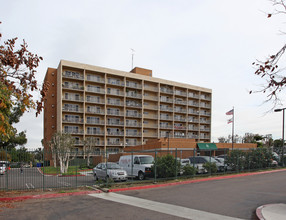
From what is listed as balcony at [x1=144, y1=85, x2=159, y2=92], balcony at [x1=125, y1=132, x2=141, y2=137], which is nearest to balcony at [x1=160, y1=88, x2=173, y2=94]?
balcony at [x1=144, y1=85, x2=159, y2=92]

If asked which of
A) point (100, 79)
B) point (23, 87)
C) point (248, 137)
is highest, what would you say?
point (100, 79)

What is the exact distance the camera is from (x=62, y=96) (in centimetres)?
5659

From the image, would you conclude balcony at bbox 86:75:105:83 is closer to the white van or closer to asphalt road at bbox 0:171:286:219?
the white van

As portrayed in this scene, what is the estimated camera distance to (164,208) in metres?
9.88

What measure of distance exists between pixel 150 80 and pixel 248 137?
110 ft

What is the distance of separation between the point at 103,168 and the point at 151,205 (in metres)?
7.87

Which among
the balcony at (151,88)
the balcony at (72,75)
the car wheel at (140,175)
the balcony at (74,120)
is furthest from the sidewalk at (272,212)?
the balcony at (151,88)

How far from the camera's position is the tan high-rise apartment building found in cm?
5728

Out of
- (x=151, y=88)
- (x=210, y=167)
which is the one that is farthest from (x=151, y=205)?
(x=151, y=88)

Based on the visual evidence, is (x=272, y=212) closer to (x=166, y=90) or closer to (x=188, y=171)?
(x=188, y=171)

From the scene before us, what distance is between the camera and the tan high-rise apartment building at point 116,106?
57281mm

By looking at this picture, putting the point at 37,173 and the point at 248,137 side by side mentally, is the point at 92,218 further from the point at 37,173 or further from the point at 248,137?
the point at 248,137

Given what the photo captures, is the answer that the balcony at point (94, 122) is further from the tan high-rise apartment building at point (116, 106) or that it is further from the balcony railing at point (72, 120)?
the balcony railing at point (72, 120)

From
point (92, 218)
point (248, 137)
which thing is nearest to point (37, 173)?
point (92, 218)
